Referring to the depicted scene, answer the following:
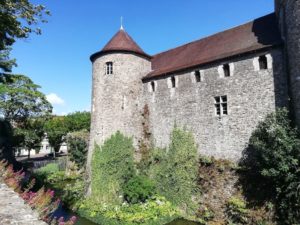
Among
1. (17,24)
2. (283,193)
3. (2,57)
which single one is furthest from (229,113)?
(2,57)

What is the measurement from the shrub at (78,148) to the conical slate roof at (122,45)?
1376cm

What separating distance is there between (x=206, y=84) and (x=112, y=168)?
8.46 meters

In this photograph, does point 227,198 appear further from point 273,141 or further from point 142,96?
point 142,96

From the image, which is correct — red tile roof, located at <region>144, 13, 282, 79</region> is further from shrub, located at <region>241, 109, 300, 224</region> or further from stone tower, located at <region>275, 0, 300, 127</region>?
shrub, located at <region>241, 109, 300, 224</region>

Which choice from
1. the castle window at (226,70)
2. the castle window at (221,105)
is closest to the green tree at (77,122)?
the castle window at (221,105)

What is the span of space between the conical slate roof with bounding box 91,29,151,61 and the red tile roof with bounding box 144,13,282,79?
7.26 ft

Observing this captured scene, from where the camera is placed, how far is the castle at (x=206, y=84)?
14.3 metres

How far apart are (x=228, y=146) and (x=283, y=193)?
4.11 metres

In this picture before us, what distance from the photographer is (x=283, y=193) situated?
1261 centimetres

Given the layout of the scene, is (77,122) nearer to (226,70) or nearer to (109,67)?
(109,67)

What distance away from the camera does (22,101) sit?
24969 mm

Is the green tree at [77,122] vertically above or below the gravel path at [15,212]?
above

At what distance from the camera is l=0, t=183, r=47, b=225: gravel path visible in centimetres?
477

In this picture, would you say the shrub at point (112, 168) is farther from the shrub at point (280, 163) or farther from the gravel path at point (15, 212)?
the gravel path at point (15, 212)
